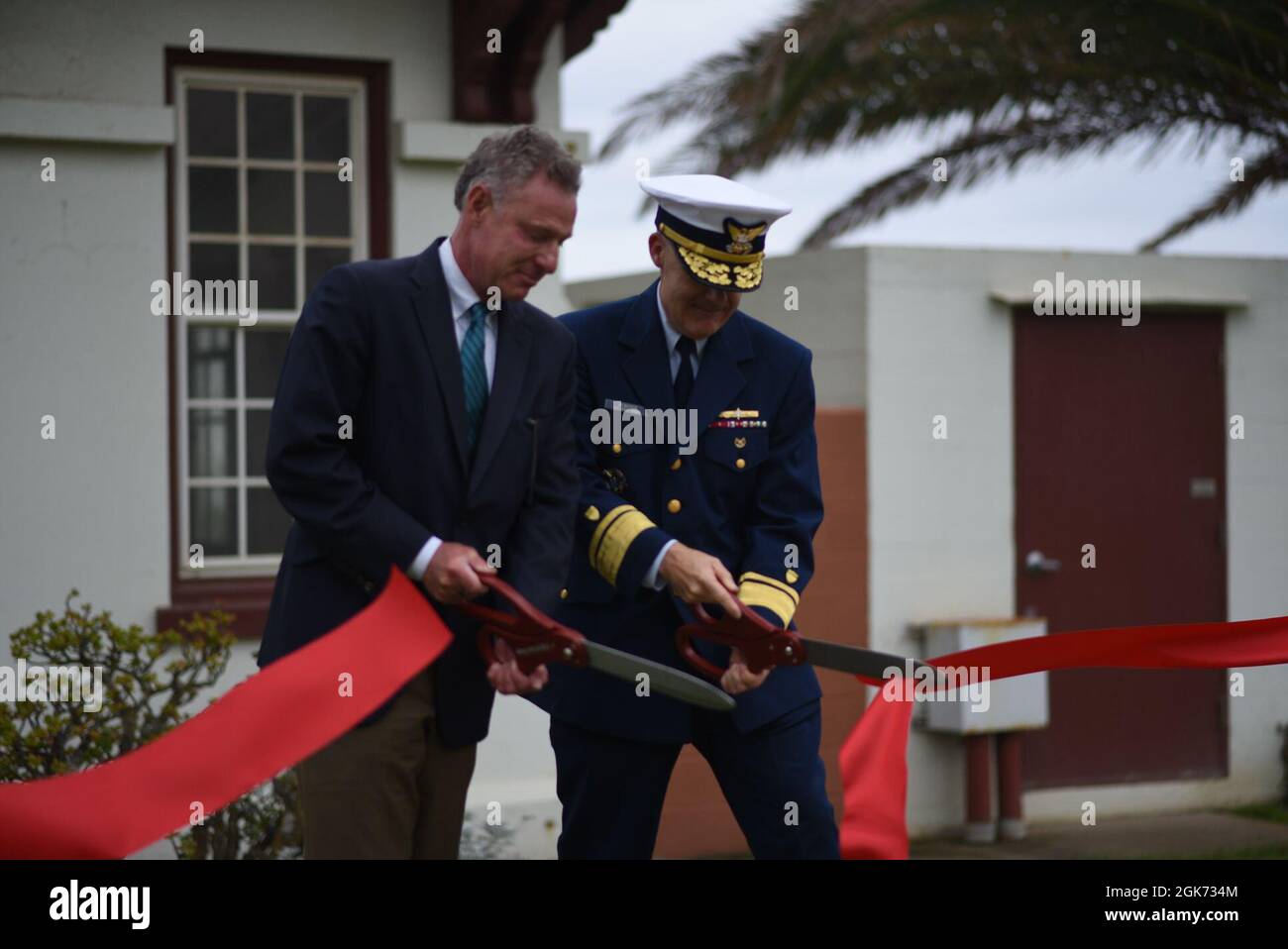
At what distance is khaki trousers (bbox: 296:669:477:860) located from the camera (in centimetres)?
336

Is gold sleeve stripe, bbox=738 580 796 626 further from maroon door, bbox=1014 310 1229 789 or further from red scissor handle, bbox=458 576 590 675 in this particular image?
maroon door, bbox=1014 310 1229 789

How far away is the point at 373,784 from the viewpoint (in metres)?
3.36

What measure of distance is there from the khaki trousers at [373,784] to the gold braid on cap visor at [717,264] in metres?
1.09

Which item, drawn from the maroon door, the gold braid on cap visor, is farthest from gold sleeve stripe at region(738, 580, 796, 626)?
the maroon door

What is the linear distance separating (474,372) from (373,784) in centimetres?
85

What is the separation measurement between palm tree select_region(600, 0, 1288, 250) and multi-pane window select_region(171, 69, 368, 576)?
258 cm

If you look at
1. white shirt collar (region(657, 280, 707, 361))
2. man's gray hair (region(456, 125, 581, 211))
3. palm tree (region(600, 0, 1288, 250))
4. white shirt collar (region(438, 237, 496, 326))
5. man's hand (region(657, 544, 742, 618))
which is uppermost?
palm tree (region(600, 0, 1288, 250))

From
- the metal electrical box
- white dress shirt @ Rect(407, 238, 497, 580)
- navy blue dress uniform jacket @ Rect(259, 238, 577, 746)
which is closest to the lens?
navy blue dress uniform jacket @ Rect(259, 238, 577, 746)

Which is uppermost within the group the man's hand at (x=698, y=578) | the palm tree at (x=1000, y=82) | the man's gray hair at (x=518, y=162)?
the palm tree at (x=1000, y=82)

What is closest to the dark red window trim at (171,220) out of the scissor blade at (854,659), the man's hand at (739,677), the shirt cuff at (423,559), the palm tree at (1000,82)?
the palm tree at (1000,82)

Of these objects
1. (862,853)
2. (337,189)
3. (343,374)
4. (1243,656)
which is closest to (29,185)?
(337,189)

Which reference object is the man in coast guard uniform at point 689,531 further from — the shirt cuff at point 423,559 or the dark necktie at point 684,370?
the shirt cuff at point 423,559

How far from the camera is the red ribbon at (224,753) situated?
120 inches

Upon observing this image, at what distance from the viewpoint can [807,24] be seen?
31.4 ft
